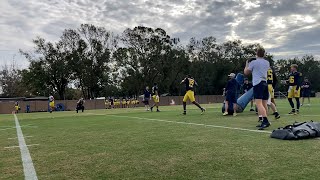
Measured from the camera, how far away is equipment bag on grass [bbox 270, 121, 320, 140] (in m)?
6.18

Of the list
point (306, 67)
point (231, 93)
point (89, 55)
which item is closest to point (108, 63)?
point (89, 55)

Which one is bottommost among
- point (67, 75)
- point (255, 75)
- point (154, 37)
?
point (255, 75)

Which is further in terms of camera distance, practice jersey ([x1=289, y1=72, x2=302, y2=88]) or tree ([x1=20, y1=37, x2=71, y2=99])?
tree ([x1=20, y1=37, x2=71, y2=99])

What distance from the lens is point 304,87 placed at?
992 inches

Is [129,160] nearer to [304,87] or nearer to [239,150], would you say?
[239,150]

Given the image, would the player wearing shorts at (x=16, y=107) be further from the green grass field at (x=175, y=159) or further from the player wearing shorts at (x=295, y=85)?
the green grass field at (x=175, y=159)

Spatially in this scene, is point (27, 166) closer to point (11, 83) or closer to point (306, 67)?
point (11, 83)

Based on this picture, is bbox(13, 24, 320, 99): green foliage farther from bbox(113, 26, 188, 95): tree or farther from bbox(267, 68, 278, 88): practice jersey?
bbox(267, 68, 278, 88): practice jersey

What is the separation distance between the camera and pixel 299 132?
624 centimetres

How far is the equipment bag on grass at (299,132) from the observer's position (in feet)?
20.3

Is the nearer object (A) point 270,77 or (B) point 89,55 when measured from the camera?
(A) point 270,77

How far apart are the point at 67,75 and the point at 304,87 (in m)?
48.0

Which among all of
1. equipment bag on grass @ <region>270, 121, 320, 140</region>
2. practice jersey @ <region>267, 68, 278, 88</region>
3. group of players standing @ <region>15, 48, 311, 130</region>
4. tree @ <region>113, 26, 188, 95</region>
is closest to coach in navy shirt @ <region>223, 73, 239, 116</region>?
group of players standing @ <region>15, 48, 311, 130</region>

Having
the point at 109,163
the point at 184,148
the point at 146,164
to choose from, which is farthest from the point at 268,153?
the point at 109,163
